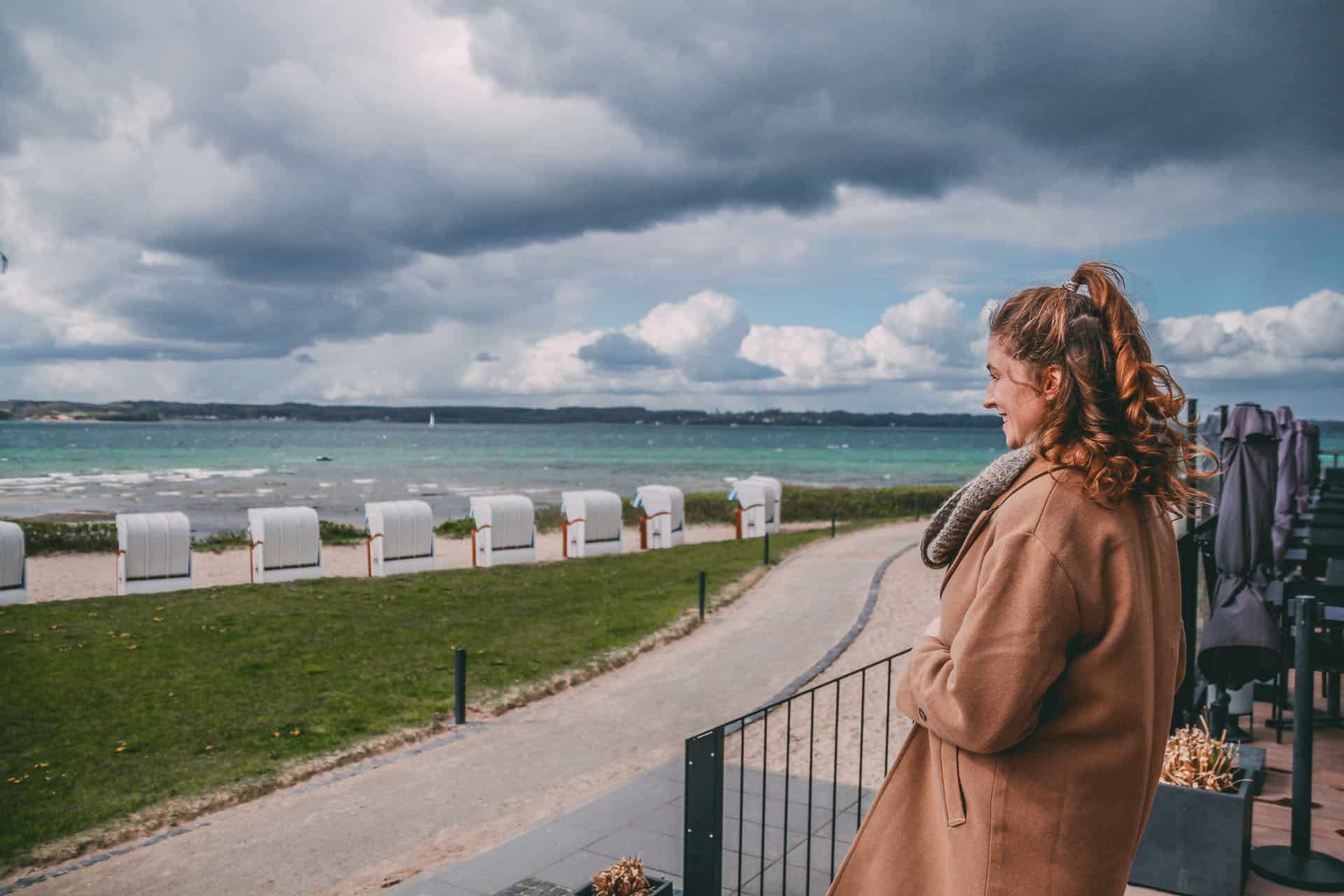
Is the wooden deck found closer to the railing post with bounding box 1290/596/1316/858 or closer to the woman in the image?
the railing post with bounding box 1290/596/1316/858

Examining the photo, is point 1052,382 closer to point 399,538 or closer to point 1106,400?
point 1106,400

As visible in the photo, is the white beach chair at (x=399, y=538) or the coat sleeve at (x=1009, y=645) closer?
the coat sleeve at (x=1009, y=645)

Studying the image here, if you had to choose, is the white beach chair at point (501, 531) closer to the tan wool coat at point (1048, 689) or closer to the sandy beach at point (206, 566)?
the sandy beach at point (206, 566)

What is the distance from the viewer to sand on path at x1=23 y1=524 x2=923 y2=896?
546 cm

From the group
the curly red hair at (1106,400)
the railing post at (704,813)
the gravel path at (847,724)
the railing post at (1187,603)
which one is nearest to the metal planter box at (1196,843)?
the railing post at (1187,603)

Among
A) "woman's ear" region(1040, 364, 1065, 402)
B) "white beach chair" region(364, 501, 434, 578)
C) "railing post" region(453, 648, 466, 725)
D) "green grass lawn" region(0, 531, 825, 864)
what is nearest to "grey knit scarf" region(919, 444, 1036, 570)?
"woman's ear" region(1040, 364, 1065, 402)

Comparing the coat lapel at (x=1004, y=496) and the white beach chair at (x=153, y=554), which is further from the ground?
the coat lapel at (x=1004, y=496)

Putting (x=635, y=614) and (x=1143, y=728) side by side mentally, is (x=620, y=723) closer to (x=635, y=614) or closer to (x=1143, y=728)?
(x=635, y=614)

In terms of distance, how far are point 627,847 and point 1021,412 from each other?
4.39 meters

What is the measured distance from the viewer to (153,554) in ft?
50.8

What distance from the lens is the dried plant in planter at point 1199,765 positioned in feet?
14.2

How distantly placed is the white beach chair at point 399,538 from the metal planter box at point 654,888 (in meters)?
14.6

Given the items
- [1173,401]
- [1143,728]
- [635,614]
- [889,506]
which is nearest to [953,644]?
[1143,728]

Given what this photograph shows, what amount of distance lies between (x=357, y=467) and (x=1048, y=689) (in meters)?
73.3
